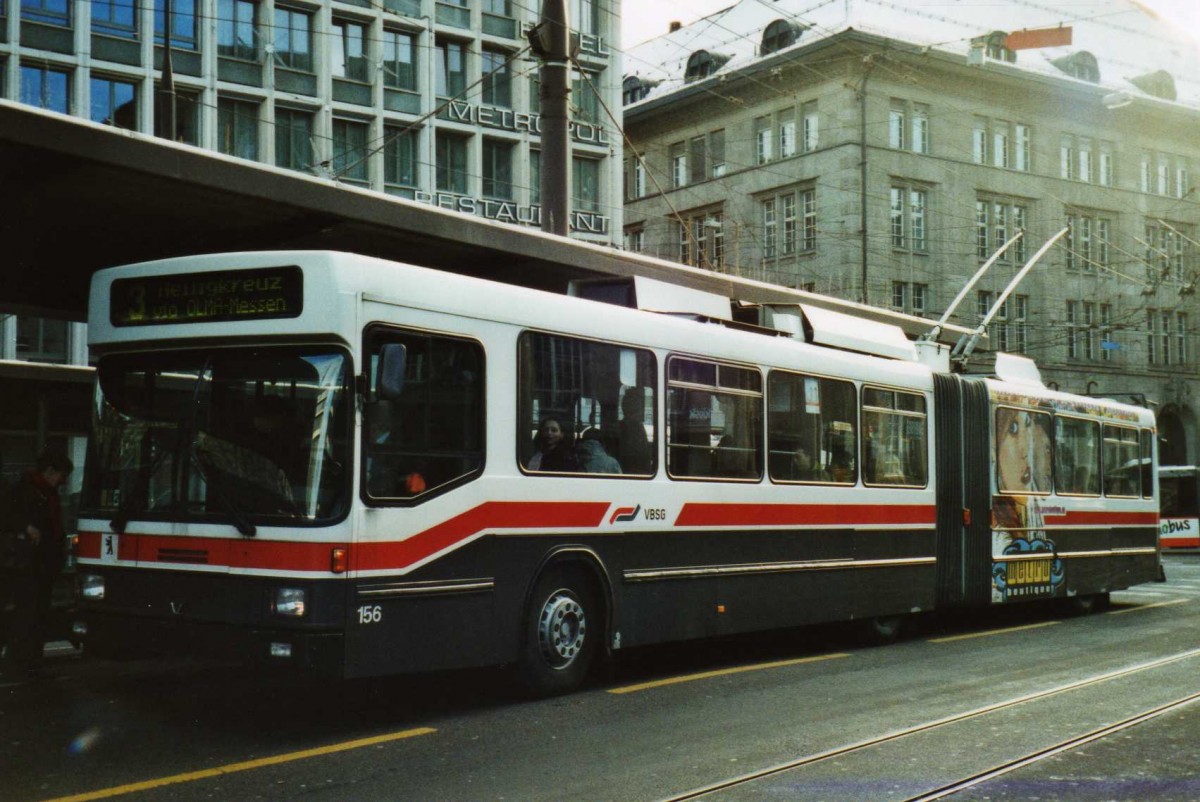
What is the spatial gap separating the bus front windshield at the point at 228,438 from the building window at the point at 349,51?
34.8 metres

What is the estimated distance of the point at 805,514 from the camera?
12312 millimetres

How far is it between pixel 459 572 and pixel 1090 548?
35.2ft

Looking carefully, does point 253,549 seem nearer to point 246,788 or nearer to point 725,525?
point 246,788

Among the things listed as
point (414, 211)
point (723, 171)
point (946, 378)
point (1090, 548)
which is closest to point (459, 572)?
point (414, 211)

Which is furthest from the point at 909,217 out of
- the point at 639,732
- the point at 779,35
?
the point at 639,732

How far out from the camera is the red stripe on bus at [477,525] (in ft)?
26.8

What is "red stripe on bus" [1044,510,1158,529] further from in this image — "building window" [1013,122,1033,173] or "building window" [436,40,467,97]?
"building window" [1013,122,1033,173]

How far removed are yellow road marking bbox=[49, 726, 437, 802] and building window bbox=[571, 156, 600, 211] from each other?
40765 mm

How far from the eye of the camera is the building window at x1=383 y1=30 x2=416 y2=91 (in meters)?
43.1

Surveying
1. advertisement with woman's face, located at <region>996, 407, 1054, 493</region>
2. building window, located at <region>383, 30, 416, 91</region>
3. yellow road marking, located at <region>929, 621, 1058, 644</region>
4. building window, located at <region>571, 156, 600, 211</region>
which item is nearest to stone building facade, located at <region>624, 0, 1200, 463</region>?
building window, located at <region>571, 156, 600, 211</region>

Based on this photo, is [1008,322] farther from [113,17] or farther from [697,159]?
[113,17]

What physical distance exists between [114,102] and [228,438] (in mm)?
32717

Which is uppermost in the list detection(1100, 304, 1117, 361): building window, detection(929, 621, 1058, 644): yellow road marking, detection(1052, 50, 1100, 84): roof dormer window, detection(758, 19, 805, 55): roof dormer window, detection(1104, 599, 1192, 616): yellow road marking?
detection(1052, 50, 1100, 84): roof dormer window

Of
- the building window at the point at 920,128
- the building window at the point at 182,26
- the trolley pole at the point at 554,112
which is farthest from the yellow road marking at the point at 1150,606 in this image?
the building window at the point at 920,128
